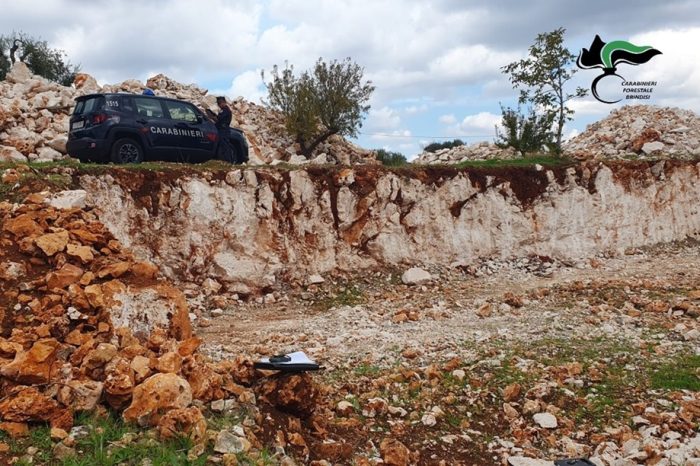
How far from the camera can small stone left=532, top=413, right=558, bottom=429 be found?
271 inches

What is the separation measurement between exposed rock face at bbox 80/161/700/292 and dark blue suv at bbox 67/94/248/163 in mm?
1499

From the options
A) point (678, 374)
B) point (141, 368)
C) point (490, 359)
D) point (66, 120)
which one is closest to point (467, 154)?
point (66, 120)

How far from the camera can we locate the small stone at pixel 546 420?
22.6 ft

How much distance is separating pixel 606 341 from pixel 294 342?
5.14 meters

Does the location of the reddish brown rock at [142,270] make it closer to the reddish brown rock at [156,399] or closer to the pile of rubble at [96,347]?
the pile of rubble at [96,347]

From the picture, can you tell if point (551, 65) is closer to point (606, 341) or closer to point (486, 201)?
point (486, 201)

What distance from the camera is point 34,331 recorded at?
5918 millimetres

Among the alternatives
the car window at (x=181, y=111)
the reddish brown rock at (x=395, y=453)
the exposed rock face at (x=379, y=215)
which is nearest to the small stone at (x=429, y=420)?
the reddish brown rock at (x=395, y=453)

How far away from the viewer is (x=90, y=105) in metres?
12.8

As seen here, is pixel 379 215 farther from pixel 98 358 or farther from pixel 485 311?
pixel 98 358

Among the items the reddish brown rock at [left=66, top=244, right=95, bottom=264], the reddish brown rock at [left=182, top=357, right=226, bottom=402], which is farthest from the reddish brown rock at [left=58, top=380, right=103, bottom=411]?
the reddish brown rock at [left=66, top=244, right=95, bottom=264]

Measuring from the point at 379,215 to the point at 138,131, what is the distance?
6.06 m

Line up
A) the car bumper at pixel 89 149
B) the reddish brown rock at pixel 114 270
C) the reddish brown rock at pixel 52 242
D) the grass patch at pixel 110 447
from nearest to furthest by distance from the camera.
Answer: the grass patch at pixel 110 447
the reddish brown rock at pixel 114 270
the reddish brown rock at pixel 52 242
the car bumper at pixel 89 149

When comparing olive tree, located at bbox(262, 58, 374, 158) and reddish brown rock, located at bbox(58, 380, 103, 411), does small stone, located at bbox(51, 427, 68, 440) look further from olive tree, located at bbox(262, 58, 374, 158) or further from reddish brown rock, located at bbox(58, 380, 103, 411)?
olive tree, located at bbox(262, 58, 374, 158)
